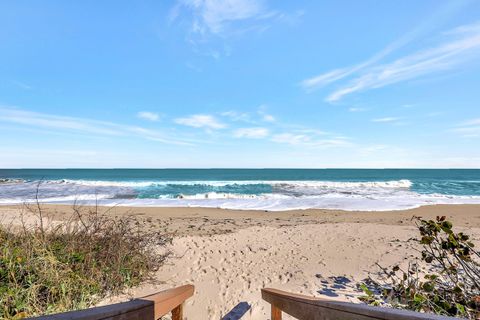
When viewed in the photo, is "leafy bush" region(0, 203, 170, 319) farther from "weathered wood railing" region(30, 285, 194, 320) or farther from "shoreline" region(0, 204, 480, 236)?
"shoreline" region(0, 204, 480, 236)

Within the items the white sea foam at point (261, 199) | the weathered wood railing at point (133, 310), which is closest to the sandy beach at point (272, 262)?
the weathered wood railing at point (133, 310)

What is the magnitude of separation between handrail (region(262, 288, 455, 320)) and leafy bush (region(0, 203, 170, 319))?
265 centimetres

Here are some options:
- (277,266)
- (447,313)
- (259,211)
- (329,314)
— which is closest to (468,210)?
(259,211)

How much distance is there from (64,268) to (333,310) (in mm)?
3786

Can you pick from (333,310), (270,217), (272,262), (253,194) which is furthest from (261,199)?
(333,310)

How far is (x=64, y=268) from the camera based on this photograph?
3885mm

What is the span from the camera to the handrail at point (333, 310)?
1.11m

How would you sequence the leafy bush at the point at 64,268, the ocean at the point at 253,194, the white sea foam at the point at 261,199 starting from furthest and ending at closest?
the ocean at the point at 253,194
the white sea foam at the point at 261,199
the leafy bush at the point at 64,268

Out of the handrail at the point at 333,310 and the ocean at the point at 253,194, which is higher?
the handrail at the point at 333,310

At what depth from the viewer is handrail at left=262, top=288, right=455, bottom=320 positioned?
1.11 metres

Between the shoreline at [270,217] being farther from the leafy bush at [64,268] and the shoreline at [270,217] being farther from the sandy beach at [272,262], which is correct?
the leafy bush at [64,268]

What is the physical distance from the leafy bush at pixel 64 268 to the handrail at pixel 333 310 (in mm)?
2653

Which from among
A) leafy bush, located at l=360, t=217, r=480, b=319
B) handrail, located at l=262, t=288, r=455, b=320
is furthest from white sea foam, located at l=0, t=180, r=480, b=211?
handrail, located at l=262, t=288, r=455, b=320

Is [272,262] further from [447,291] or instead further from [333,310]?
[333,310]
